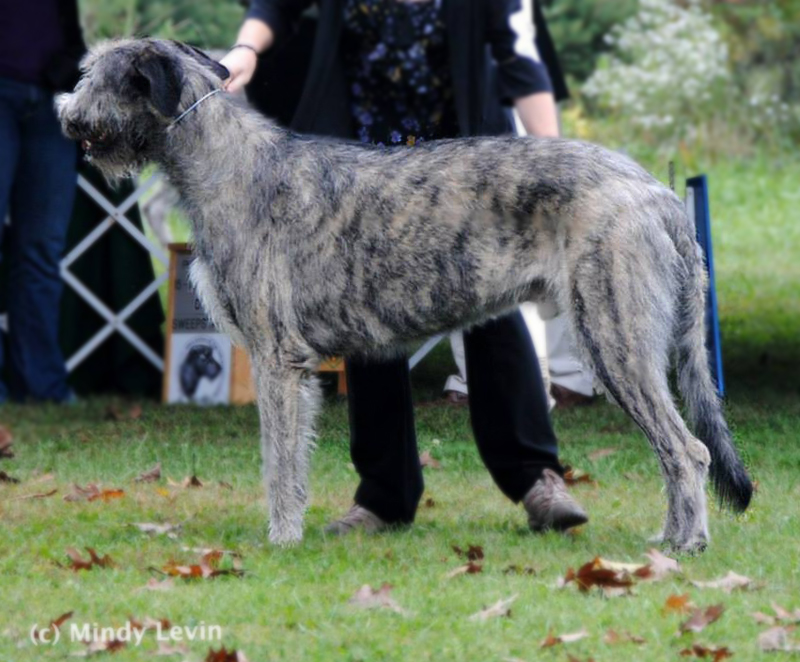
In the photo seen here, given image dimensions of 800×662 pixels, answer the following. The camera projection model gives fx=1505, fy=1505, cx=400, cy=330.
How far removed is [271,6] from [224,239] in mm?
920

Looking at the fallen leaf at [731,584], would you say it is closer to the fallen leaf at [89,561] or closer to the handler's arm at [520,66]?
the handler's arm at [520,66]

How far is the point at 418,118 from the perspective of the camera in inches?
201

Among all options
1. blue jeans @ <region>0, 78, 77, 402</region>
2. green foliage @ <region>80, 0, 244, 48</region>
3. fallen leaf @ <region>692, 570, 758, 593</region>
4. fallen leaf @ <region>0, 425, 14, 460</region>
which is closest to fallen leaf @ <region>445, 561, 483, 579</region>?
fallen leaf @ <region>692, 570, 758, 593</region>

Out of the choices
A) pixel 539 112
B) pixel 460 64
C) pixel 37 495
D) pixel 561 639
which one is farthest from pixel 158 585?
pixel 539 112

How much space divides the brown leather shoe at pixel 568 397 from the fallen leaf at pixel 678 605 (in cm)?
387

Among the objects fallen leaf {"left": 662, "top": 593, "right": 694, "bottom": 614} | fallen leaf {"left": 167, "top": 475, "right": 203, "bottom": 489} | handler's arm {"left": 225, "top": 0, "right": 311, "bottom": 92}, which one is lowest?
fallen leaf {"left": 167, "top": 475, "right": 203, "bottom": 489}

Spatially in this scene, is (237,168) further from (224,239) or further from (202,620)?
(202,620)

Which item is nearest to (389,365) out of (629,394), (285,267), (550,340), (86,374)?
(285,267)

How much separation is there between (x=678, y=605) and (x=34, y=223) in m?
5.03

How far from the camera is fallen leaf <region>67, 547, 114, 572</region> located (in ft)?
15.2

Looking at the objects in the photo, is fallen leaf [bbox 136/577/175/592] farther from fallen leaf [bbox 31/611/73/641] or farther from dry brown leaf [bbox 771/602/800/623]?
dry brown leaf [bbox 771/602/800/623]

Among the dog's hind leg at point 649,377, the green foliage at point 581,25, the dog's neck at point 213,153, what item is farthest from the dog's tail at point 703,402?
the green foliage at point 581,25

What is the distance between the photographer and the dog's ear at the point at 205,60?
4.90 meters

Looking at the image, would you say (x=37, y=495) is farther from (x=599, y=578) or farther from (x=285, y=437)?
(x=599, y=578)
